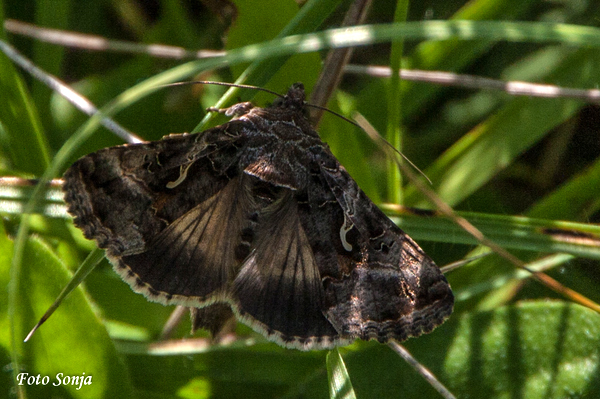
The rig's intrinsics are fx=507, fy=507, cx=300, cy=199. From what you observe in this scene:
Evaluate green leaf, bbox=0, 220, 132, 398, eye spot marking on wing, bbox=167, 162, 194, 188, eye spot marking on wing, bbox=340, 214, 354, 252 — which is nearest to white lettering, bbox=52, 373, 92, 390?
green leaf, bbox=0, 220, 132, 398

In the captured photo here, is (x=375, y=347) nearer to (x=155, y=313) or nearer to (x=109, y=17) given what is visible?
(x=155, y=313)

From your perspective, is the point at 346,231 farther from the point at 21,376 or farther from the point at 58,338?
the point at 21,376

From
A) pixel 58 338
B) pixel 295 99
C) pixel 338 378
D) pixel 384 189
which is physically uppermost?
pixel 384 189

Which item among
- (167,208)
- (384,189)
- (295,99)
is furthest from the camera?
(384,189)

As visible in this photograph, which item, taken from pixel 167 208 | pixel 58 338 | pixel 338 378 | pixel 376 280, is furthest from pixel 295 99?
pixel 58 338

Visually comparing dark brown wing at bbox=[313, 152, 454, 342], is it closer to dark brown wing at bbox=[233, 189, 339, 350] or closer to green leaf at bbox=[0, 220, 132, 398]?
dark brown wing at bbox=[233, 189, 339, 350]

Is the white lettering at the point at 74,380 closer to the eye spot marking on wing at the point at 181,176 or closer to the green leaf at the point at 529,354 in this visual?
the eye spot marking on wing at the point at 181,176

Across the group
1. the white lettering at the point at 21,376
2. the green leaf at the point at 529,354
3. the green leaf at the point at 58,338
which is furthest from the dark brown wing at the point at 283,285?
the white lettering at the point at 21,376
